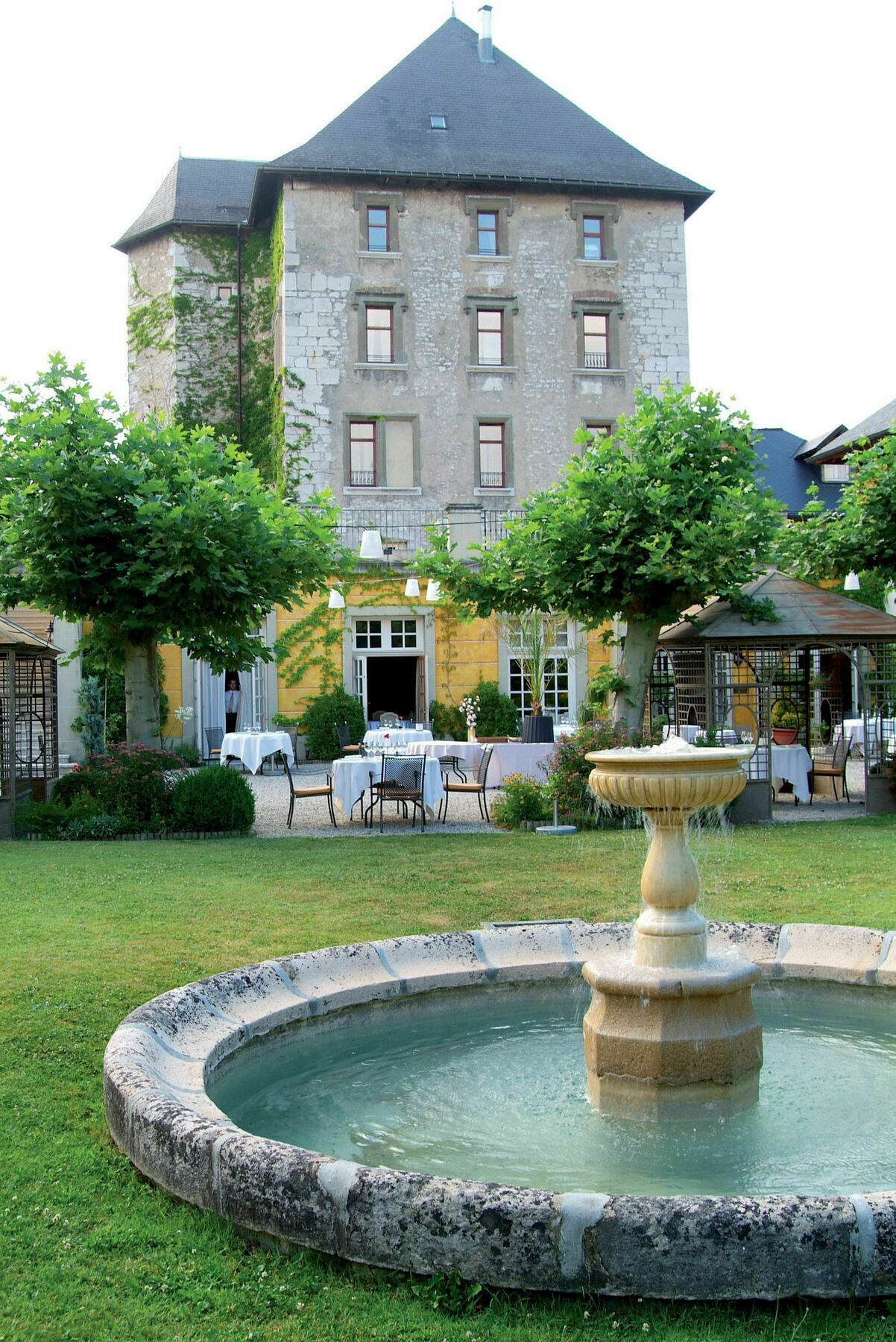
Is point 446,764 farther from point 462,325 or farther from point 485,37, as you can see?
point 485,37

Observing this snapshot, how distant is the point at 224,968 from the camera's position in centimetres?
596

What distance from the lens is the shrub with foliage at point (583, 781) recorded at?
12.8m

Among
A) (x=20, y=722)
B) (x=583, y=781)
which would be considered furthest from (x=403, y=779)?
(x=20, y=722)

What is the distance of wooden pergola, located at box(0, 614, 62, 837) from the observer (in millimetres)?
12781

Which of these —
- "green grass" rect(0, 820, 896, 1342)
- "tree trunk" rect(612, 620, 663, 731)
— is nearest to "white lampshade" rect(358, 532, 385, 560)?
"tree trunk" rect(612, 620, 663, 731)

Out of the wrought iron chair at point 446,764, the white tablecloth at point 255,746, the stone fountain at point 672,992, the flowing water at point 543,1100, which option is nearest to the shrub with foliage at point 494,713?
the white tablecloth at point 255,746

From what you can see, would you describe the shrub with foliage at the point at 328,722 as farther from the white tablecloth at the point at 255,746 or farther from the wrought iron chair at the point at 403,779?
the wrought iron chair at the point at 403,779

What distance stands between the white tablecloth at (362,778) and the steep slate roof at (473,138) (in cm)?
1605

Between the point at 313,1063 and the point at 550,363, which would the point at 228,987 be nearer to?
the point at 313,1063

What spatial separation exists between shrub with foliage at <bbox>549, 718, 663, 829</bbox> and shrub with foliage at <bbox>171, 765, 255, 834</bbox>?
3.48m

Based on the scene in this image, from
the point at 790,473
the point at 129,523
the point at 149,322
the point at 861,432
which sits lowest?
the point at 129,523

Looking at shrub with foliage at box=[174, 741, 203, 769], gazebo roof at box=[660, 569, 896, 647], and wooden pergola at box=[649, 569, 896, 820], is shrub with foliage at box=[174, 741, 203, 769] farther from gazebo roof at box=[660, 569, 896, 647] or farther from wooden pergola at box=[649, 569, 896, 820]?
gazebo roof at box=[660, 569, 896, 647]

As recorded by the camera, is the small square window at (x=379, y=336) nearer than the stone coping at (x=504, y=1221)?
No

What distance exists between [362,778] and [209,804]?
76.0 inches
